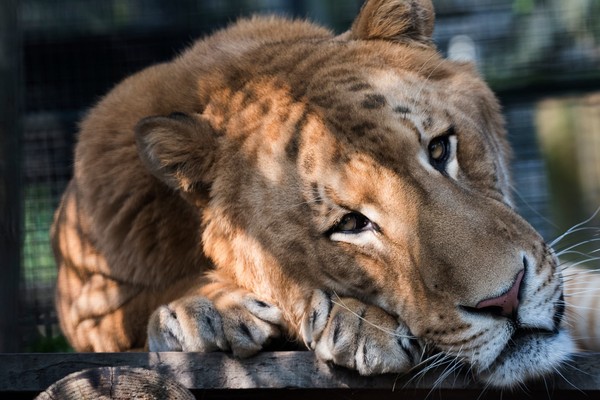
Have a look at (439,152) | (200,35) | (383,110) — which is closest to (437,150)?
(439,152)

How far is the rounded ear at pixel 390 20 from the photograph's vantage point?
2703 mm

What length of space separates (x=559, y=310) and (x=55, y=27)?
12.5ft

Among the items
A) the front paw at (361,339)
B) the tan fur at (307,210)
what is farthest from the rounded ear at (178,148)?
the front paw at (361,339)

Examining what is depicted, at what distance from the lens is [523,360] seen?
1.99 meters

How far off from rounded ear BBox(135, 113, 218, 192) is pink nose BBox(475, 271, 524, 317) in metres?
0.85

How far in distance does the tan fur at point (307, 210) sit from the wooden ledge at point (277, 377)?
0.04m

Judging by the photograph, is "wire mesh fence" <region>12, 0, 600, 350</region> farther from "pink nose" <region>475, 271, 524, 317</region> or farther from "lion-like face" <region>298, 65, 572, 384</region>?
"pink nose" <region>475, 271, 524, 317</region>

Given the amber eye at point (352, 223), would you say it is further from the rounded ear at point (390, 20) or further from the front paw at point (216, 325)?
the rounded ear at point (390, 20)

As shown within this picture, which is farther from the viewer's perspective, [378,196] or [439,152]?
[439,152]

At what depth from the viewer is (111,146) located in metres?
2.71

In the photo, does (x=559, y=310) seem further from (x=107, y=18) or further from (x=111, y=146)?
(x=107, y=18)

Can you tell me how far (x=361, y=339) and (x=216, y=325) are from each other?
0.34 m

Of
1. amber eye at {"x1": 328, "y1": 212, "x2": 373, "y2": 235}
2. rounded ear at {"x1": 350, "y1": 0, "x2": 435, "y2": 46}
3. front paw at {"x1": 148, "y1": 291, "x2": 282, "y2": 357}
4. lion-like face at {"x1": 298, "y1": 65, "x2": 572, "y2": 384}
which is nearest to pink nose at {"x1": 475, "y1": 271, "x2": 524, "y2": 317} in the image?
lion-like face at {"x1": 298, "y1": 65, "x2": 572, "y2": 384}

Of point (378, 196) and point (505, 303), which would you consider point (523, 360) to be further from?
point (378, 196)
